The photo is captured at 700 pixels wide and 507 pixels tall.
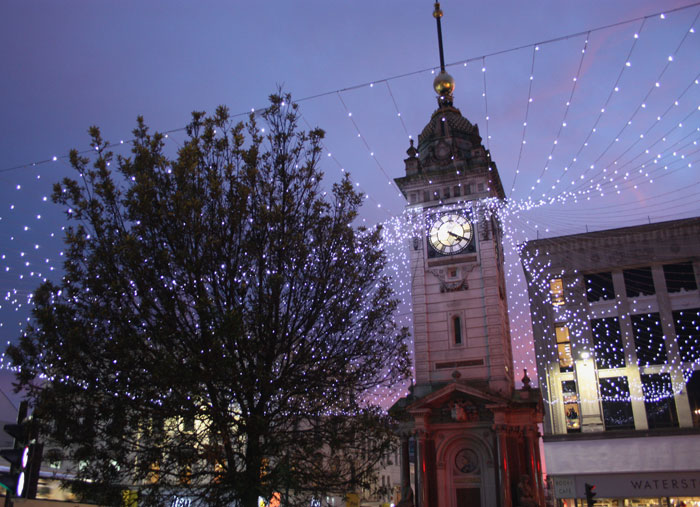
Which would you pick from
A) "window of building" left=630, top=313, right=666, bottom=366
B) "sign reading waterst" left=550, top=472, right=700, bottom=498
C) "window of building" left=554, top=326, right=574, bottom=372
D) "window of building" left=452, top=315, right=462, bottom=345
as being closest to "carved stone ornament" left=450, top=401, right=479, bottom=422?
"window of building" left=452, top=315, right=462, bottom=345

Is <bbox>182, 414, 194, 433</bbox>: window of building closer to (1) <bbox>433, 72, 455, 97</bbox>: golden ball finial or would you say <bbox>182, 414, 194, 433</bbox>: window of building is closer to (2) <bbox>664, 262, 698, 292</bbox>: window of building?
(1) <bbox>433, 72, 455, 97</bbox>: golden ball finial

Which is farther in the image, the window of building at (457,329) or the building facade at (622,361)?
the building facade at (622,361)

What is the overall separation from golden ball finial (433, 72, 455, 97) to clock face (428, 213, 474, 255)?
977 centimetres

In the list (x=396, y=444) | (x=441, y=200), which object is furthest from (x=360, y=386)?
(x=441, y=200)

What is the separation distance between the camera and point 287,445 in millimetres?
11312

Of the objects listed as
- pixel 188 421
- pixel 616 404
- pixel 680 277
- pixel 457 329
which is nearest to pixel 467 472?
pixel 457 329

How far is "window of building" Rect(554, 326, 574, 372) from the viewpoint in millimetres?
38088

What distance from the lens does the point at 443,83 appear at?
38.6 metres

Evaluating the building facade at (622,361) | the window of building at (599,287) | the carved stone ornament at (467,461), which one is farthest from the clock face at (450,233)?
the carved stone ornament at (467,461)

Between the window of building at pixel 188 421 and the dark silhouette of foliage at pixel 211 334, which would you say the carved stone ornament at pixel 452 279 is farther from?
the window of building at pixel 188 421

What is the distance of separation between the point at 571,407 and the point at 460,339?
34.4 feet

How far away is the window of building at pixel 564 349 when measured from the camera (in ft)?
125

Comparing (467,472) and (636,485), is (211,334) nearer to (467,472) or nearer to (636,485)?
(467,472)

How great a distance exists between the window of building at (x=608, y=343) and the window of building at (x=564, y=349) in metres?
1.76
